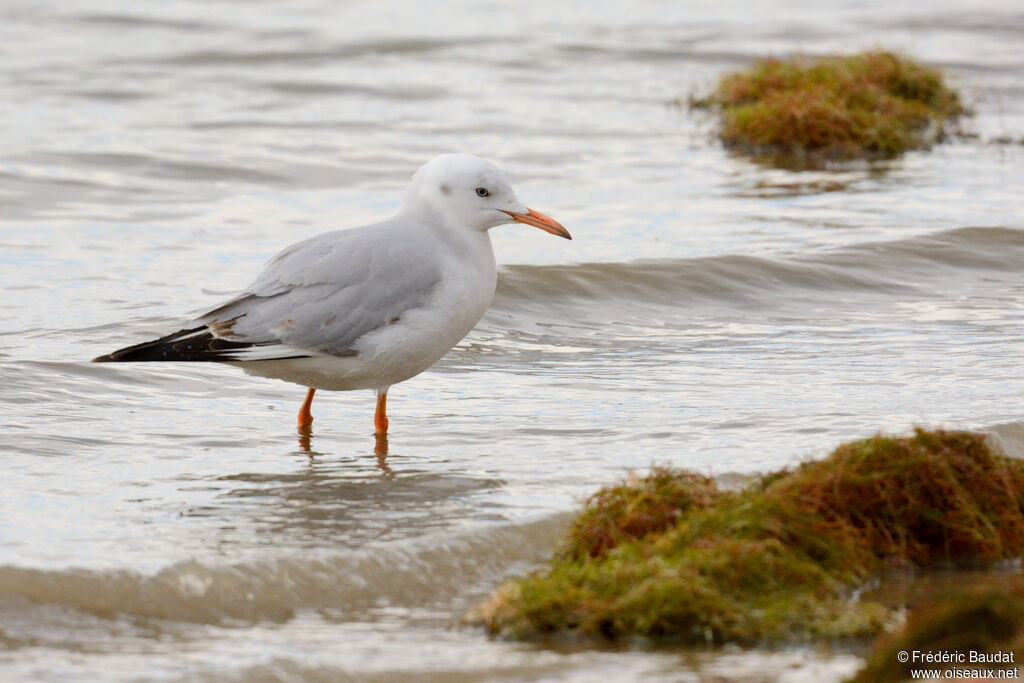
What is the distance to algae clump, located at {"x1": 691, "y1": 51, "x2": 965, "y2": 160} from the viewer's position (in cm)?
1507

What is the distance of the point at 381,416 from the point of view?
6980 millimetres

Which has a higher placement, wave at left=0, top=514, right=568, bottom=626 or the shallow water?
the shallow water

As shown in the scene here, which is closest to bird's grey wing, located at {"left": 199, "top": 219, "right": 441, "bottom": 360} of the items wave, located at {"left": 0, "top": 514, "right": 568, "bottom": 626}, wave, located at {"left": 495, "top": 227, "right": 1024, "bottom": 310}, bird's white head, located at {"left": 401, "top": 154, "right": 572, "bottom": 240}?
bird's white head, located at {"left": 401, "top": 154, "right": 572, "bottom": 240}

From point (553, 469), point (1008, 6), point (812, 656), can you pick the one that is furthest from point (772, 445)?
point (1008, 6)

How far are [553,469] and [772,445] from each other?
101cm

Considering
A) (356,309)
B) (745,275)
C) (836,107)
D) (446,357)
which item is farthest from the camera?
(836,107)

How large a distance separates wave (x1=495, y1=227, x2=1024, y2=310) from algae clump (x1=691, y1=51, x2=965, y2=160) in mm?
3846

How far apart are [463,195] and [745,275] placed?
4247 mm

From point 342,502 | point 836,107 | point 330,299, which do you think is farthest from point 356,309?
point 836,107

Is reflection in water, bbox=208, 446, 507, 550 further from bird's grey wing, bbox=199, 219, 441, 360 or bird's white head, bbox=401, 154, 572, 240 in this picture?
bird's white head, bbox=401, 154, 572, 240

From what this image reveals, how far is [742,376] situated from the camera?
8.09 meters

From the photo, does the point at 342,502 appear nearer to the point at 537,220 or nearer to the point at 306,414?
the point at 306,414

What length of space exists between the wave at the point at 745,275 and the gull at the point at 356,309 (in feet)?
11.0

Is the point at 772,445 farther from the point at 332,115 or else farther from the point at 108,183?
the point at 332,115
